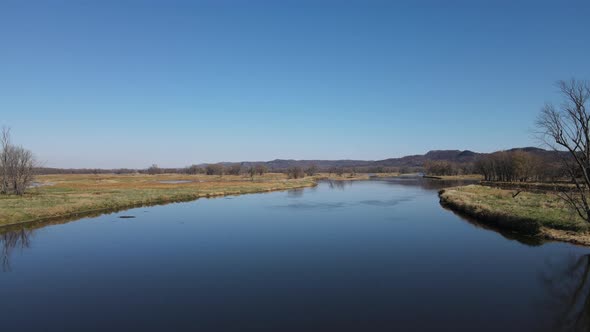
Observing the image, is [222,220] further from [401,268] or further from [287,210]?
[401,268]

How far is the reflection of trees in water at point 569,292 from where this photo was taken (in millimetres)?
10093

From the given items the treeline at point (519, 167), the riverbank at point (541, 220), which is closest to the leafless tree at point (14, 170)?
the riverbank at point (541, 220)

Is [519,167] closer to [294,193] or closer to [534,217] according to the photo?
[294,193]

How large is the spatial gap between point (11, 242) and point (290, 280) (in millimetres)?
19239

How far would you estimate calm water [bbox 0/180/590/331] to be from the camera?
10.4 metres

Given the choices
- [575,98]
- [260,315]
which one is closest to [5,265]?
[260,315]

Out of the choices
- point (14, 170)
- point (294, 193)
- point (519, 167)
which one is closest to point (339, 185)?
point (294, 193)

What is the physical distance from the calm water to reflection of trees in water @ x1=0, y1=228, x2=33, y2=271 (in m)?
0.12

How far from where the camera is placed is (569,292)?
12547mm

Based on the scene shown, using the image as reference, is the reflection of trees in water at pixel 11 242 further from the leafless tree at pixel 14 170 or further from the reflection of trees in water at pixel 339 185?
the reflection of trees in water at pixel 339 185

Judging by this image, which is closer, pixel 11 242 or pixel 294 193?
pixel 11 242

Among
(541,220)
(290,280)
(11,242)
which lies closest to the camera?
(290,280)

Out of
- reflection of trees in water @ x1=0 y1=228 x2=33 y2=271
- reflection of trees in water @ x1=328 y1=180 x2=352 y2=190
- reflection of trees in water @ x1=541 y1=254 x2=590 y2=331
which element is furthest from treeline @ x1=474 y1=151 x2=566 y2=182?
reflection of trees in water @ x1=0 y1=228 x2=33 y2=271

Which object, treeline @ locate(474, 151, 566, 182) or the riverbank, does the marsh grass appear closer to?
the riverbank
